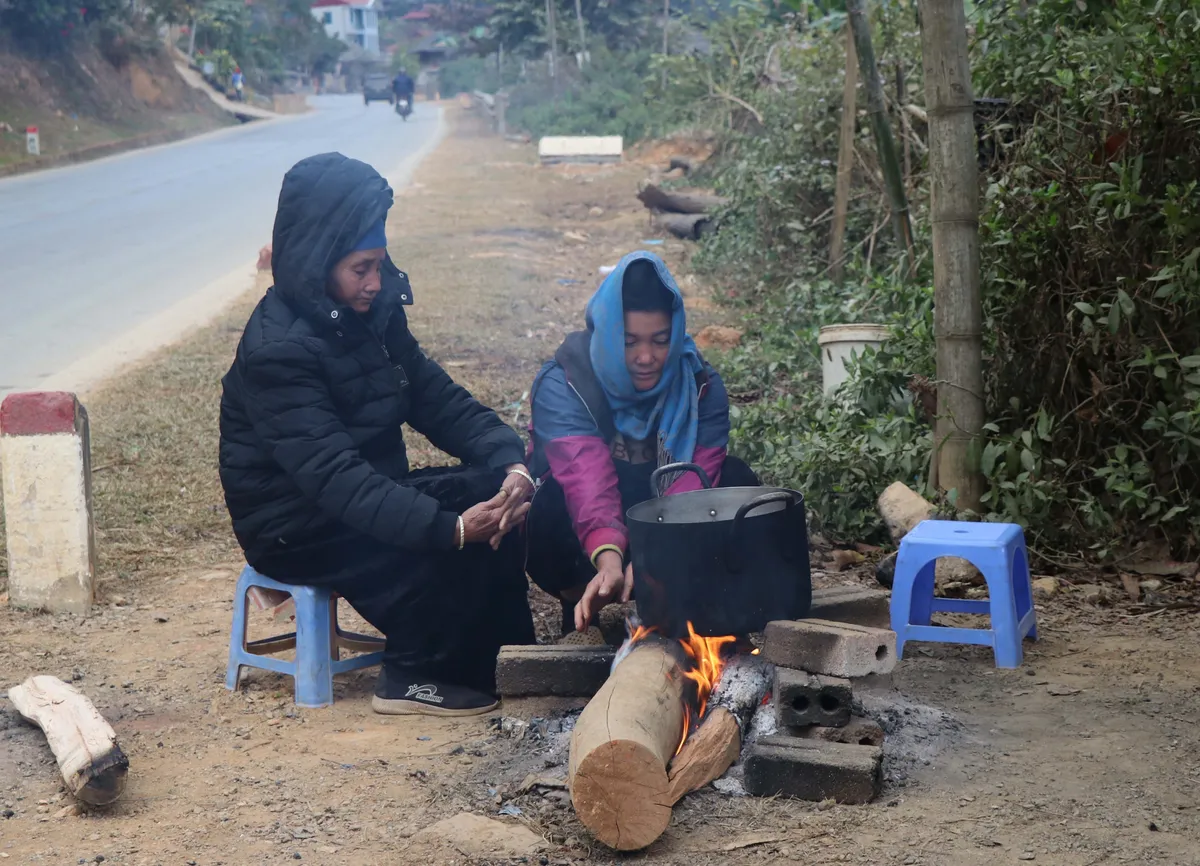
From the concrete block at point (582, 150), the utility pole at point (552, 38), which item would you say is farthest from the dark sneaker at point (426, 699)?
the utility pole at point (552, 38)

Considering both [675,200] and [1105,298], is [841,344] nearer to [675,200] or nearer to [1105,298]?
[1105,298]

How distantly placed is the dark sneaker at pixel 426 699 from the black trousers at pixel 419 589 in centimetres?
3

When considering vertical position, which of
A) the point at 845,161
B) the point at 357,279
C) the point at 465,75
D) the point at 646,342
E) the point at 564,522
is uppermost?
the point at 465,75

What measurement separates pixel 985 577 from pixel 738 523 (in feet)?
3.35

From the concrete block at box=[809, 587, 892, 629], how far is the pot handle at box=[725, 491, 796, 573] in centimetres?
54

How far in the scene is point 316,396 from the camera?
3426 mm

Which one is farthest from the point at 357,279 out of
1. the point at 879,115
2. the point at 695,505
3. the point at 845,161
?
the point at 845,161

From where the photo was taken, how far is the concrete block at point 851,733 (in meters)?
2.89

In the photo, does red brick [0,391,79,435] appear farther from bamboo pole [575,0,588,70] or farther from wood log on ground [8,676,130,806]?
bamboo pole [575,0,588,70]

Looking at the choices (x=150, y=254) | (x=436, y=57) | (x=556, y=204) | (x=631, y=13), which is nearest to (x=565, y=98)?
(x=631, y=13)

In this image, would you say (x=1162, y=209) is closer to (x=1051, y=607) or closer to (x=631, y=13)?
(x=1051, y=607)

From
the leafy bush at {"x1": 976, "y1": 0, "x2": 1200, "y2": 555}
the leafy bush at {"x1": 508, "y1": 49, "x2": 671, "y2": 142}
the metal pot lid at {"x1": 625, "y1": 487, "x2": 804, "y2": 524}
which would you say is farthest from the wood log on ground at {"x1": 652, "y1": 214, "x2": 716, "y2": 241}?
the leafy bush at {"x1": 508, "y1": 49, "x2": 671, "y2": 142}

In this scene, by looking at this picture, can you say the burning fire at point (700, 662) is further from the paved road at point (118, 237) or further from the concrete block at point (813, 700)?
the paved road at point (118, 237)

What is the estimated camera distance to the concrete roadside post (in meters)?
4.44
